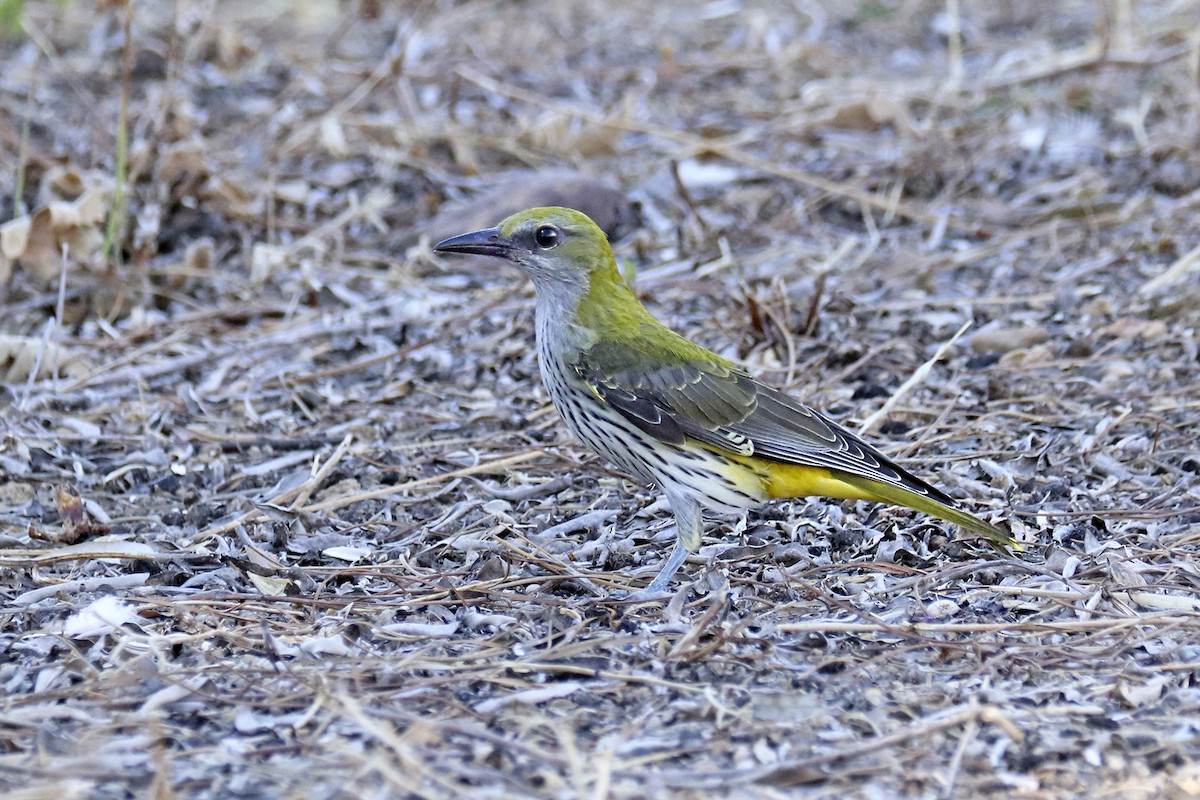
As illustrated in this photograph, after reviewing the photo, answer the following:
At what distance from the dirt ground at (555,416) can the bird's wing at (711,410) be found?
394 millimetres

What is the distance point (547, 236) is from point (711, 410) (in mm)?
890

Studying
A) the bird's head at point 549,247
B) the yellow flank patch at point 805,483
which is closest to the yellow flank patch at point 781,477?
the yellow flank patch at point 805,483

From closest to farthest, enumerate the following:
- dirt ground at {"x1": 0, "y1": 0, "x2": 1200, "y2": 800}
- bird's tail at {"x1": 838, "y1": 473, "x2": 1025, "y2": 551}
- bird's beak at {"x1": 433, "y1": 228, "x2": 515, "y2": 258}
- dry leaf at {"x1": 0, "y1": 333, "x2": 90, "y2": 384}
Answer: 1. dirt ground at {"x1": 0, "y1": 0, "x2": 1200, "y2": 800}
2. bird's tail at {"x1": 838, "y1": 473, "x2": 1025, "y2": 551}
3. bird's beak at {"x1": 433, "y1": 228, "x2": 515, "y2": 258}
4. dry leaf at {"x1": 0, "y1": 333, "x2": 90, "y2": 384}

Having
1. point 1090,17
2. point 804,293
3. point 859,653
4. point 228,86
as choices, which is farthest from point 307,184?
point 1090,17

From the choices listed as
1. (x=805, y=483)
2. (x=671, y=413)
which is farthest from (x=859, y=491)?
(x=671, y=413)

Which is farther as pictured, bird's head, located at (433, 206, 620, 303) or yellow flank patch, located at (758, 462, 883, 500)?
bird's head, located at (433, 206, 620, 303)

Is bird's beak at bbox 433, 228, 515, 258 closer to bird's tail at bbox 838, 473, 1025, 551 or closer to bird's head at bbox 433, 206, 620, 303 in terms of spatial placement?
bird's head at bbox 433, 206, 620, 303

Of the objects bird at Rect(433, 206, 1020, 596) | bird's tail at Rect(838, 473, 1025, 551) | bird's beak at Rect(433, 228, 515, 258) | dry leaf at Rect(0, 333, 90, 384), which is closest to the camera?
bird's tail at Rect(838, 473, 1025, 551)

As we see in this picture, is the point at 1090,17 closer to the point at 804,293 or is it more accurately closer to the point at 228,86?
the point at 804,293

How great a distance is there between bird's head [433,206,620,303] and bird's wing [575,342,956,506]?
1.05 feet

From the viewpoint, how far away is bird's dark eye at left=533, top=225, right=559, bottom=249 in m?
5.10

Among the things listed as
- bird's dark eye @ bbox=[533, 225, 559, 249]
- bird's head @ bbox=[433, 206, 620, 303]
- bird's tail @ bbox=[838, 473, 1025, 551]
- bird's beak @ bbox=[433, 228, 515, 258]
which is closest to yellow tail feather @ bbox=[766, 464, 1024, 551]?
bird's tail @ bbox=[838, 473, 1025, 551]

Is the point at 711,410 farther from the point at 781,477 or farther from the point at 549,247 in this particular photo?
the point at 549,247

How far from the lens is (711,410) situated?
15.9 ft
